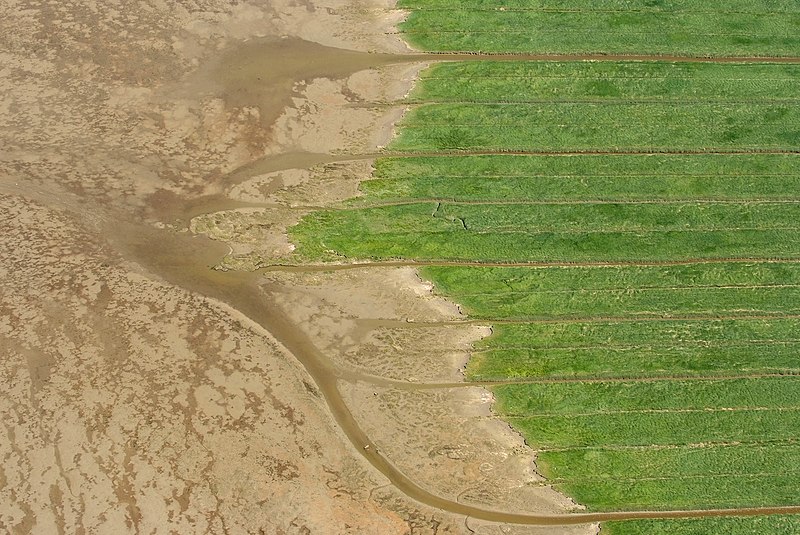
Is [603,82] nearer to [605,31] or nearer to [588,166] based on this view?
[605,31]

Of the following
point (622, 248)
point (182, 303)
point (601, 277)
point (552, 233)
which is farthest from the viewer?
point (552, 233)

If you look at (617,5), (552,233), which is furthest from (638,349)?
(617,5)

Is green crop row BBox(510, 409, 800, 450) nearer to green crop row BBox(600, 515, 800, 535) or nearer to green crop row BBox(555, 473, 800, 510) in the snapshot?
green crop row BBox(555, 473, 800, 510)

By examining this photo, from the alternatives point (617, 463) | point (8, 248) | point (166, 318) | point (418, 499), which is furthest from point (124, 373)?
point (617, 463)

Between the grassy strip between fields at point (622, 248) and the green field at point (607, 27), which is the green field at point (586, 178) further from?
the green field at point (607, 27)

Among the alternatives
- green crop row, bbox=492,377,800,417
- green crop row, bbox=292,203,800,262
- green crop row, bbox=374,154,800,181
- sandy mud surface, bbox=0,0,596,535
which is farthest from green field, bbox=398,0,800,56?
green crop row, bbox=492,377,800,417
